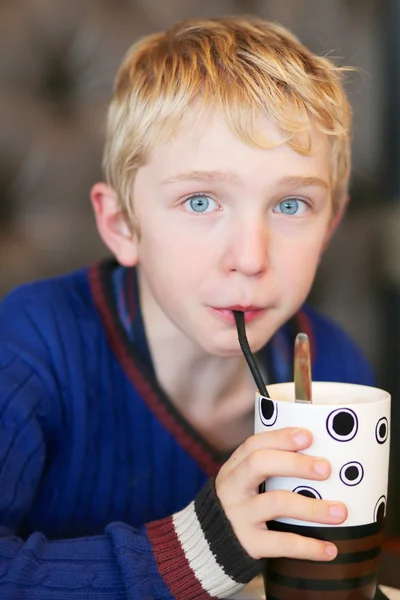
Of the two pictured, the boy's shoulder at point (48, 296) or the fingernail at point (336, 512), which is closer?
the fingernail at point (336, 512)

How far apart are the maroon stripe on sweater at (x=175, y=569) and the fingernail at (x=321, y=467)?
13 centimetres

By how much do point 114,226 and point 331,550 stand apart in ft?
1.43

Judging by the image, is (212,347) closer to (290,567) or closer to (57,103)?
(290,567)

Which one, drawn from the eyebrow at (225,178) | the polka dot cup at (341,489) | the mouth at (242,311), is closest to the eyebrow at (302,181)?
the eyebrow at (225,178)

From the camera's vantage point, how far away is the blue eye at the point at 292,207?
0.67 m

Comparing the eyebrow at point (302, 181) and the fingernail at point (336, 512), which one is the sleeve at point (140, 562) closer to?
the fingernail at point (336, 512)

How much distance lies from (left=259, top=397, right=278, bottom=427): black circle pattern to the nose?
149mm

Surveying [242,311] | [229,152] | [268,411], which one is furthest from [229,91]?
[268,411]

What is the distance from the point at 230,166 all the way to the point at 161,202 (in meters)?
0.09

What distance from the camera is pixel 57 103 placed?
983 mm

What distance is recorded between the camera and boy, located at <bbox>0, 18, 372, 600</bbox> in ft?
1.77

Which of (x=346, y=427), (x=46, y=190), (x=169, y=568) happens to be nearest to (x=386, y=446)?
(x=346, y=427)

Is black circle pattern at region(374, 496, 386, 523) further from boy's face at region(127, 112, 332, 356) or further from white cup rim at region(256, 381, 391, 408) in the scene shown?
boy's face at region(127, 112, 332, 356)

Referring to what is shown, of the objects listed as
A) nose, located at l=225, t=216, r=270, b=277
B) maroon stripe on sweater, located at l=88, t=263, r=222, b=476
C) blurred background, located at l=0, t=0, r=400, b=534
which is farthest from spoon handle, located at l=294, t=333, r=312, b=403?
blurred background, located at l=0, t=0, r=400, b=534
